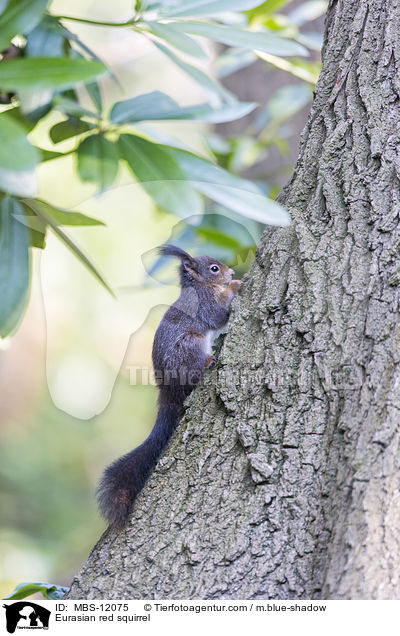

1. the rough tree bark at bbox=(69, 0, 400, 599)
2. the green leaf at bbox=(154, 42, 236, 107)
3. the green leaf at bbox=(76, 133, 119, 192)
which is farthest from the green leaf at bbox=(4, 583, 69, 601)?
the green leaf at bbox=(154, 42, 236, 107)

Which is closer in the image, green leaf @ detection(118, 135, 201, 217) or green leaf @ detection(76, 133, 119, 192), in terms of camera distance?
green leaf @ detection(118, 135, 201, 217)

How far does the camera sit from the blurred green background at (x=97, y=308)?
1.15 meters

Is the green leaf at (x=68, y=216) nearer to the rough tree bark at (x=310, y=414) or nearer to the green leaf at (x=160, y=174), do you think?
the green leaf at (x=160, y=174)

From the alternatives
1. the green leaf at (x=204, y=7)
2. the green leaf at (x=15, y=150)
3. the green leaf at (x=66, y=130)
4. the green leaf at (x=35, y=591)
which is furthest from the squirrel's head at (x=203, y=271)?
the green leaf at (x=15, y=150)

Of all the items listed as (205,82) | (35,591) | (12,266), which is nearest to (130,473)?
(35,591)

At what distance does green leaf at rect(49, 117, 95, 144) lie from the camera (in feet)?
4.08

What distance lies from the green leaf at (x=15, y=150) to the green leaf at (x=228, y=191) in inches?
11.1

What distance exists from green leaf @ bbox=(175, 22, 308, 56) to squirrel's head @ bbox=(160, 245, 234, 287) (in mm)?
864

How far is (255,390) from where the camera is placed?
1.21 meters

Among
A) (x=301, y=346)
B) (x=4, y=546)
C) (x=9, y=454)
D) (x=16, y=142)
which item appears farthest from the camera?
(x=9, y=454)

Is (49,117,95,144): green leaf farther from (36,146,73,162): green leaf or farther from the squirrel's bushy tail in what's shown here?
the squirrel's bushy tail

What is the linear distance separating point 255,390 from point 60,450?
3.54 meters
